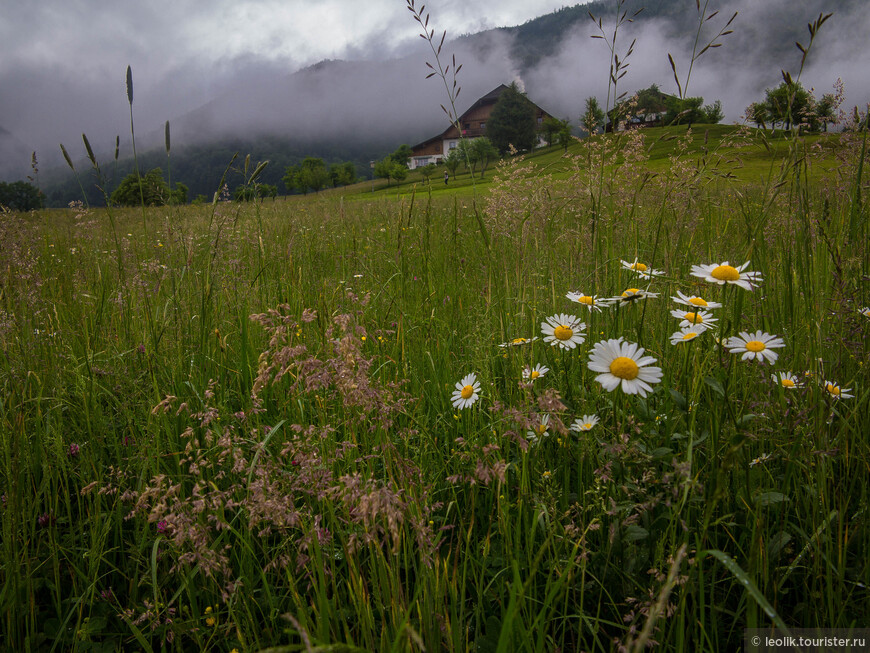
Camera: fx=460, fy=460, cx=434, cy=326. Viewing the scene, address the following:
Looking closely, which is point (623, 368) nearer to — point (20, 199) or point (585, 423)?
point (585, 423)

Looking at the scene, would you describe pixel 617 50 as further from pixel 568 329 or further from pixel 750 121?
pixel 568 329

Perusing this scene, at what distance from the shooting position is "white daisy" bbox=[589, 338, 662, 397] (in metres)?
1.04

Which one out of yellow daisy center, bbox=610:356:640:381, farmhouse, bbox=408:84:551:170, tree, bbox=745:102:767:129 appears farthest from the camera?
farmhouse, bbox=408:84:551:170

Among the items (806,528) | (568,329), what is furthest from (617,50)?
(806,528)

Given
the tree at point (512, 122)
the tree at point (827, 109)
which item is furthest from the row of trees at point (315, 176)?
the tree at point (827, 109)

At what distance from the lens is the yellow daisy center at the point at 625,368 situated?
1071 millimetres

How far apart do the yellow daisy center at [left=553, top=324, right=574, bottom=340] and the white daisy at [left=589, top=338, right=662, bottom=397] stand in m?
0.31

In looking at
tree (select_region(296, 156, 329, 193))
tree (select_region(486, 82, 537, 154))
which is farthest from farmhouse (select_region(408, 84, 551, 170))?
tree (select_region(296, 156, 329, 193))

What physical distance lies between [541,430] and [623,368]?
0.88ft

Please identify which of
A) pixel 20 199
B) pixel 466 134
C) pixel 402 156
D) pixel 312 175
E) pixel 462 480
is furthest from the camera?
pixel 402 156

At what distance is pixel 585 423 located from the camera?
1282 millimetres

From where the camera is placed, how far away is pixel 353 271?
3783 millimetres

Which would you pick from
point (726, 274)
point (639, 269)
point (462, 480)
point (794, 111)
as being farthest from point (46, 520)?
point (794, 111)

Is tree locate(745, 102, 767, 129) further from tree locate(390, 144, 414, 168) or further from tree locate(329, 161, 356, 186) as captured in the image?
tree locate(390, 144, 414, 168)
